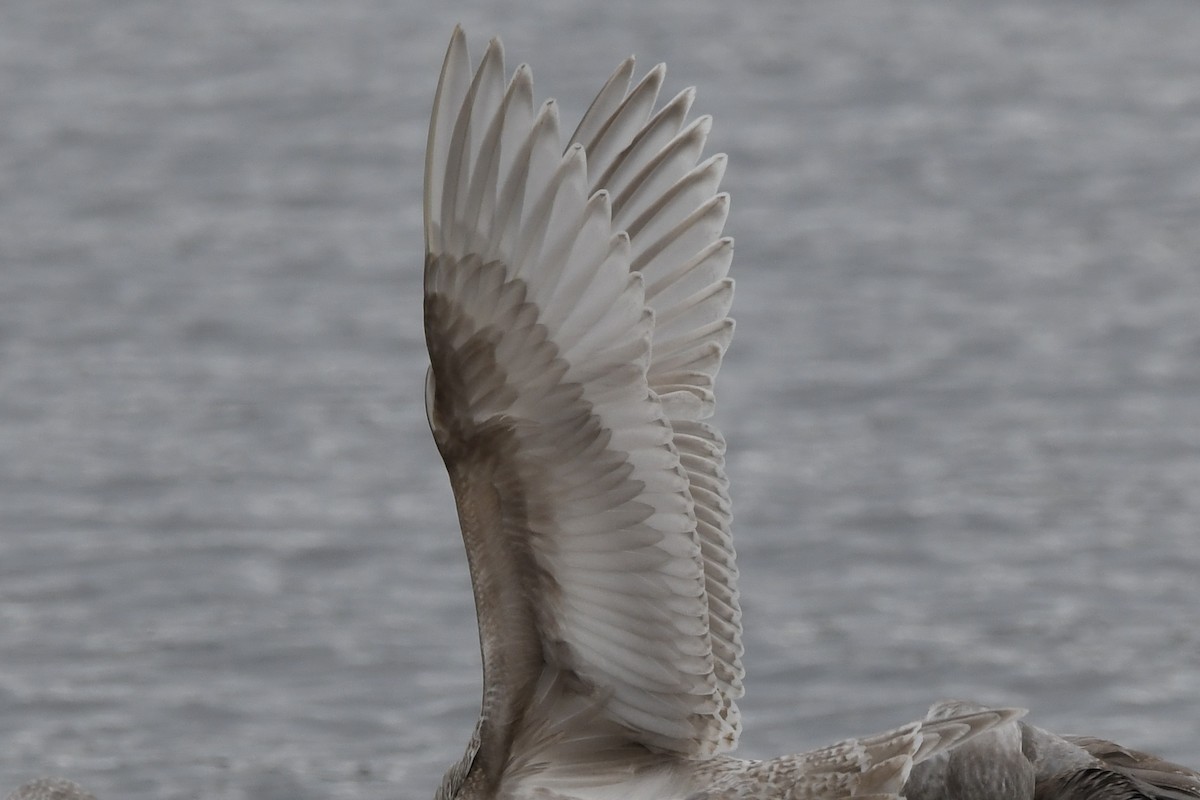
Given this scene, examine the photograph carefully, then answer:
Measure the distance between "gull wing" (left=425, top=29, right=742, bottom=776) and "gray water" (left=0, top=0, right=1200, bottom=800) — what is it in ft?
8.51

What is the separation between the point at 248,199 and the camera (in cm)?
1312

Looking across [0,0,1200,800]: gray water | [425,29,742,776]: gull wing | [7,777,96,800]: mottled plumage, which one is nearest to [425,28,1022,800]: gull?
[425,29,742,776]: gull wing

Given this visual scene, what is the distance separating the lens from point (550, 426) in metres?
5.42

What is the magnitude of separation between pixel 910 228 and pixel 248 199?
141 inches

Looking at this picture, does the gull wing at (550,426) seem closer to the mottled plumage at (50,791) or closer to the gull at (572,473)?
the gull at (572,473)

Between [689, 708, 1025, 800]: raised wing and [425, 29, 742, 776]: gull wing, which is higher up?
[425, 29, 742, 776]: gull wing

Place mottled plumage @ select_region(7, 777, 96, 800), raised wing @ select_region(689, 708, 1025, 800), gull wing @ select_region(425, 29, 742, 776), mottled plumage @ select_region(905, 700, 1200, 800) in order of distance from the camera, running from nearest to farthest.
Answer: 1. gull wing @ select_region(425, 29, 742, 776)
2. raised wing @ select_region(689, 708, 1025, 800)
3. mottled plumage @ select_region(905, 700, 1200, 800)
4. mottled plumage @ select_region(7, 777, 96, 800)

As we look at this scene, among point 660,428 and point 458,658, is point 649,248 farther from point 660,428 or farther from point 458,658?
point 458,658

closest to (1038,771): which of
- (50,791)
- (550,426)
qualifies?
(550,426)

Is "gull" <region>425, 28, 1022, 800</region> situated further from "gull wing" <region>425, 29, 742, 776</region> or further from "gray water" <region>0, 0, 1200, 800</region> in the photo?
"gray water" <region>0, 0, 1200, 800</region>

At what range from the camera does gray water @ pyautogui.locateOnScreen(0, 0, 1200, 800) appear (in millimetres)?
8758

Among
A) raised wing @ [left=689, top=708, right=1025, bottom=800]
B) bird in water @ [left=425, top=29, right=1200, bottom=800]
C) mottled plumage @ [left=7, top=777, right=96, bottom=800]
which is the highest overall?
bird in water @ [left=425, top=29, right=1200, bottom=800]

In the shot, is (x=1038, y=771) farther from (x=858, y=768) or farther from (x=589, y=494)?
(x=589, y=494)

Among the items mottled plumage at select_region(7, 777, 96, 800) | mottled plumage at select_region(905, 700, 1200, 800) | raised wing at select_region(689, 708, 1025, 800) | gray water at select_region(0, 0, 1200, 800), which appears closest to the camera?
raised wing at select_region(689, 708, 1025, 800)
